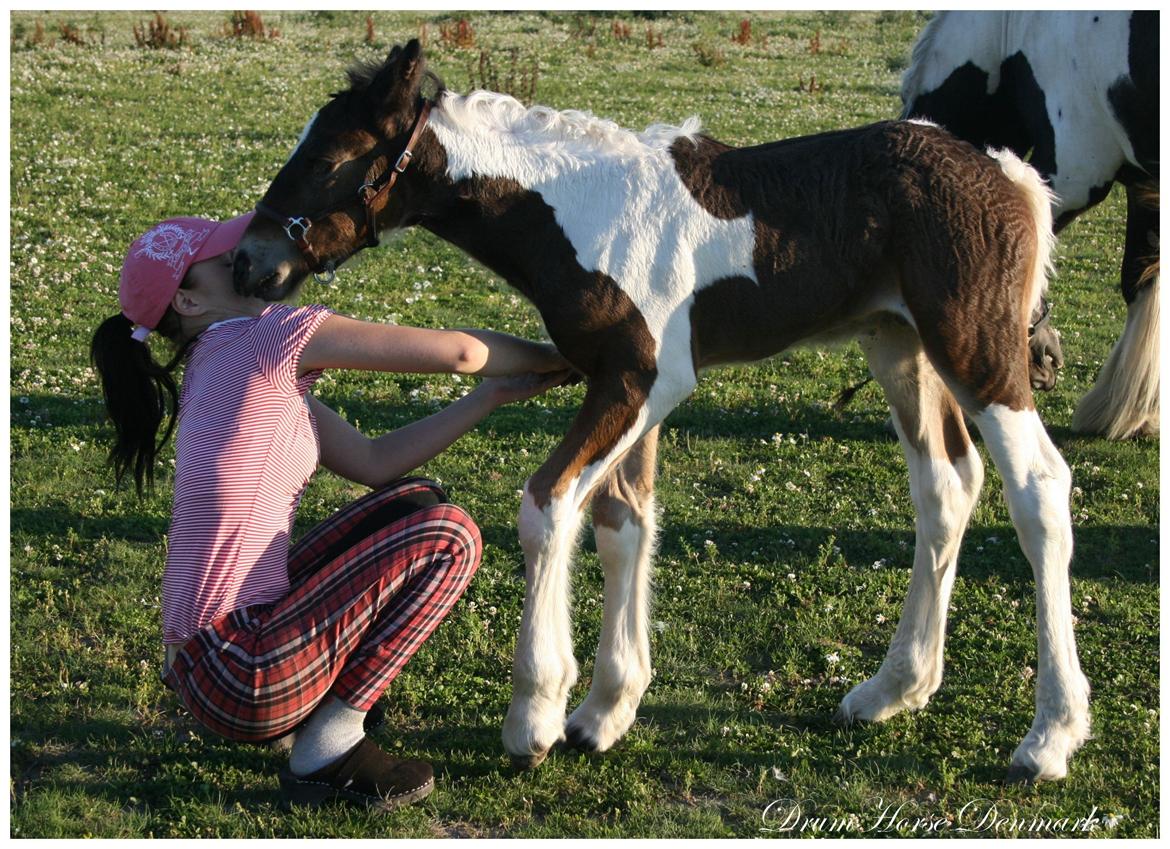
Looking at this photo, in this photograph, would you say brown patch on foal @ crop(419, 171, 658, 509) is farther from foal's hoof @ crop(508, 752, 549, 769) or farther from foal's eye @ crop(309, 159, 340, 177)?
foal's hoof @ crop(508, 752, 549, 769)

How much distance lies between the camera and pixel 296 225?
13.4ft

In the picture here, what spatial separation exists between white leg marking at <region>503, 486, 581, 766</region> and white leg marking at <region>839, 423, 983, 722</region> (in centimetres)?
122

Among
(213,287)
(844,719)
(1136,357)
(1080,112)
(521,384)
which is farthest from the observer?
(1136,357)

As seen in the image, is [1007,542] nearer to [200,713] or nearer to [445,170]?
[445,170]

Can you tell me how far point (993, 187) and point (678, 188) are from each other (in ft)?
3.44

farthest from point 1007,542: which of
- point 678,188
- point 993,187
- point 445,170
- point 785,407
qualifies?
point 445,170

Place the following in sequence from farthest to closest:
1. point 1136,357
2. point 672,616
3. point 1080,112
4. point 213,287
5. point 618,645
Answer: point 1136,357 → point 1080,112 → point 672,616 → point 618,645 → point 213,287

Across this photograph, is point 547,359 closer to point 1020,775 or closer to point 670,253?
point 670,253

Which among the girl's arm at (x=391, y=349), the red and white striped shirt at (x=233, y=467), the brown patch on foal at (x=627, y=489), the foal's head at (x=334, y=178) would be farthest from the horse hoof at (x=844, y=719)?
the foal's head at (x=334, y=178)

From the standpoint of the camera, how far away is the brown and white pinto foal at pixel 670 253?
409 centimetres

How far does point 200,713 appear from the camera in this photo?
407 centimetres

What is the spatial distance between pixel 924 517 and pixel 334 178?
2526 millimetres

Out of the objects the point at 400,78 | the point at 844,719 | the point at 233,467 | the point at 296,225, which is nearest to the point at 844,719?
the point at 844,719

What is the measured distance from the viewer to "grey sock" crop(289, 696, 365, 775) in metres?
4.19
